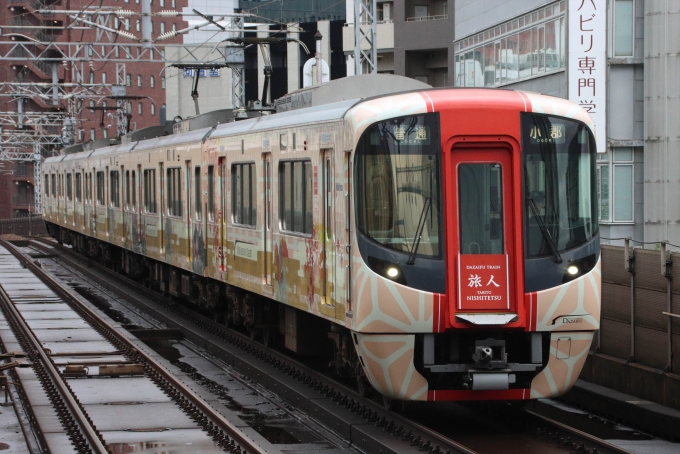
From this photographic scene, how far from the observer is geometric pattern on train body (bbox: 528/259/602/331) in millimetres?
9375

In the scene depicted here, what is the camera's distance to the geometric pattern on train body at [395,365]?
30.9 feet

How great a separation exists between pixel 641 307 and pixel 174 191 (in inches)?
401

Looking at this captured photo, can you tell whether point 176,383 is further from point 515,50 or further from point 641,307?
point 515,50

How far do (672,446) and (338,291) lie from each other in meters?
3.00

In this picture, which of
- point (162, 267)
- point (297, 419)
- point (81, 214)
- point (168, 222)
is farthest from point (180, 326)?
point (81, 214)

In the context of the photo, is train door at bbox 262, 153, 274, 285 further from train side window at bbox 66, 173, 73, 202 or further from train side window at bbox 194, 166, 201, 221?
train side window at bbox 66, 173, 73, 202

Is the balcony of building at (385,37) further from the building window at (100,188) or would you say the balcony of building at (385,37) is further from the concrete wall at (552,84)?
the concrete wall at (552,84)

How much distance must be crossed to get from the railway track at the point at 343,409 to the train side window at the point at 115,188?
26.9 ft

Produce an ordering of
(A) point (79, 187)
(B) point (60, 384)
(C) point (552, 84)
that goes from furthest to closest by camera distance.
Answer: (A) point (79, 187), (C) point (552, 84), (B) point (60, 384)

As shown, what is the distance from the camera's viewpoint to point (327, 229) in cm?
1060

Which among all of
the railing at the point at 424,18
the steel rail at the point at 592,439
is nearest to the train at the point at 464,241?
the steel rail at the point at 592,439

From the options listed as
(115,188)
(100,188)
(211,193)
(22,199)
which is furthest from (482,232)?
(22,199)

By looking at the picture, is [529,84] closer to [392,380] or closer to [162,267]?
[162,267]

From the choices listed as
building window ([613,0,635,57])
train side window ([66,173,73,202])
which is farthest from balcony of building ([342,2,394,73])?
building window ([613,0,635,57])
